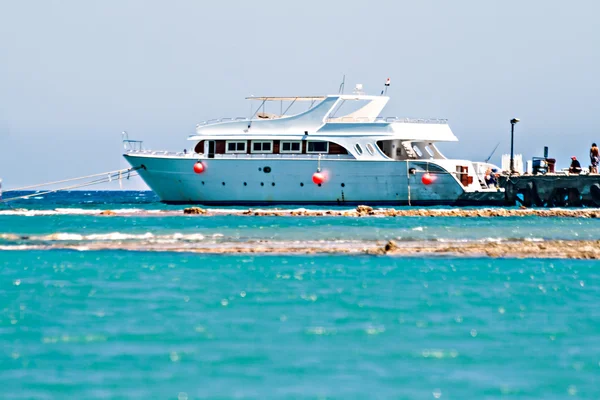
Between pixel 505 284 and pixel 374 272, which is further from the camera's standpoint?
pixel 374 272

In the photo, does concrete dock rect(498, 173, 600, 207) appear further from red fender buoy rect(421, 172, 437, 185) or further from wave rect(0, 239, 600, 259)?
wave rect(0, 239, 600, 259)

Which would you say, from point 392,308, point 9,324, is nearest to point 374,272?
point 392,308

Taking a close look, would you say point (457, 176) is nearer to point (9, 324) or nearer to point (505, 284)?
point (505, 284)

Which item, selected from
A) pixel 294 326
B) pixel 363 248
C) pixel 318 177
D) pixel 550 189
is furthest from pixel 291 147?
pixel 294 326

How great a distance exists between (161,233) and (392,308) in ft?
54.9

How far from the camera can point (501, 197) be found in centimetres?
4775

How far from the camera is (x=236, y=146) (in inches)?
1897

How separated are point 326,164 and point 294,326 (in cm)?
3326

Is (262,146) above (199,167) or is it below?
above

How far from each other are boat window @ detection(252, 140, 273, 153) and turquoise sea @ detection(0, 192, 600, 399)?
79.3ft

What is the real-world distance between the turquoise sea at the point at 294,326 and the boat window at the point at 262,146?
24169 mm

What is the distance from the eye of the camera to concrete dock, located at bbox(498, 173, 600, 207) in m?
46.0

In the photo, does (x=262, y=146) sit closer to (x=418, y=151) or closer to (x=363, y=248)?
(x=418, y=151)

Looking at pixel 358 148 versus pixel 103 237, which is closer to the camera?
pixel 103 237
